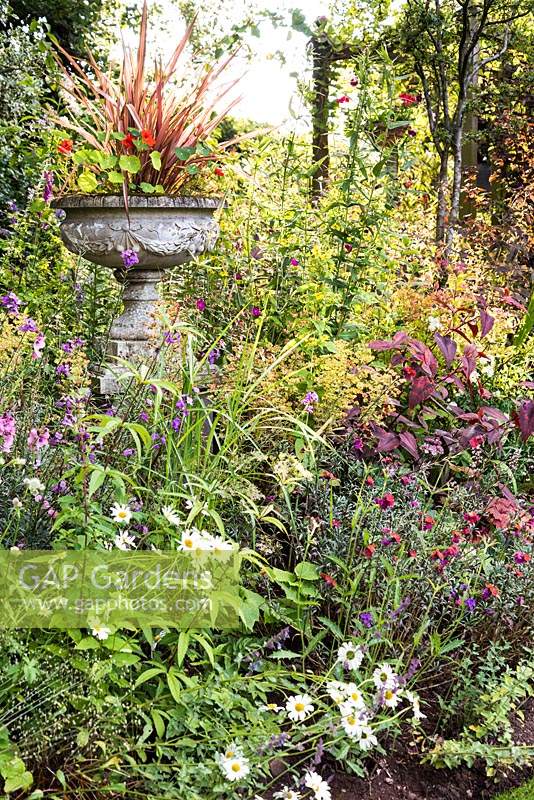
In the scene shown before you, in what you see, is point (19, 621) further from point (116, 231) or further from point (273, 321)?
point (116, 231)

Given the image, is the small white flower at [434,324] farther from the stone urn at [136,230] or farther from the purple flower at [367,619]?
the purple flower at [367,619]

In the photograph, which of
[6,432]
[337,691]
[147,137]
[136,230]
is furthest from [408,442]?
[147,137]

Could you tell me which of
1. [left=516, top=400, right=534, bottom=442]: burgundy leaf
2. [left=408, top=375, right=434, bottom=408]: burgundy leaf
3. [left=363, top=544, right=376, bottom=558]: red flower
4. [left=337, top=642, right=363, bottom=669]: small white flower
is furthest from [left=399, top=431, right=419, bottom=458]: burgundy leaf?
[left=337, top=642, right=363, bottom=669]: small white flower

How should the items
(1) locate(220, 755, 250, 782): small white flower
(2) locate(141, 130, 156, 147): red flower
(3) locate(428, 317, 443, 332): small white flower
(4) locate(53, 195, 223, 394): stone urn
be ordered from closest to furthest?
(1) locate(220, 755, 250, 782): small white flower, (3) locate(428, 317, 443, 332): small white flower, (2) locate(141, 130, 156, 147): red flower, (4) locate(53, 195, 223, 394): stone urn

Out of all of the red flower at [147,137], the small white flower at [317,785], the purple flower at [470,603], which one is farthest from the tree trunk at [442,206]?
the small white flower at [317,785]

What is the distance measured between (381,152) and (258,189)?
2.63 ft

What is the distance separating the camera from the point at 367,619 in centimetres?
214

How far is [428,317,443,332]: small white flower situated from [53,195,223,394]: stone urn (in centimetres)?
110

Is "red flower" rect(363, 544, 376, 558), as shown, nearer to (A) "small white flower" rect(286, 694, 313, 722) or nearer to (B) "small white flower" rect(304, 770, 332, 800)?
(A) "small white flower" rect(286, 694, 313, 722)

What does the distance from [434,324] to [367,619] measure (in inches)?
62.0

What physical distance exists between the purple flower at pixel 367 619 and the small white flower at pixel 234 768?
1.92 feet

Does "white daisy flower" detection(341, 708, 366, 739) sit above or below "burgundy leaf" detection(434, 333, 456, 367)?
below

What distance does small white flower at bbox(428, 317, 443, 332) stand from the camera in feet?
11.0

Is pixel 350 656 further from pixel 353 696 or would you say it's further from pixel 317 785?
pixel 317 785
